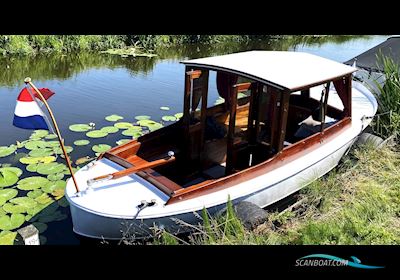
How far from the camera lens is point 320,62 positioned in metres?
5.15

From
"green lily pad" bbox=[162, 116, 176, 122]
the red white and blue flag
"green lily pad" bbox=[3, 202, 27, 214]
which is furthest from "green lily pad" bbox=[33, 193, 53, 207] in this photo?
"green lily pad" bbox=[162, 116, 176, 122]

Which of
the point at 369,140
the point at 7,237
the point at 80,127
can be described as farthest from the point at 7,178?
the point at 369,140

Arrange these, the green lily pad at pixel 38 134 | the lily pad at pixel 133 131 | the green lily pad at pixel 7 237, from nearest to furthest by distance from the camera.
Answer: the green lily pad at pixel 7 237
the green lily pad at pixel 38 134
the lily pad at pixel 133 131

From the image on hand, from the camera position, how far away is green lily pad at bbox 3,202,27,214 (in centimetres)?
460

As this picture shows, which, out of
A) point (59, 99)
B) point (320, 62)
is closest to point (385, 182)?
point (320, 62)

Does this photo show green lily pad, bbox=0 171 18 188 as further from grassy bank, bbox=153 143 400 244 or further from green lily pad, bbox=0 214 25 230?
grassy bank, bbox=153 143 400 244

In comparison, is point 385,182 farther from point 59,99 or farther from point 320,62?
point 59,99

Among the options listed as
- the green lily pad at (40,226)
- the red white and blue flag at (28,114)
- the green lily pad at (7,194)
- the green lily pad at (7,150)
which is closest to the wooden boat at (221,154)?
the green lily pad at (40,226)

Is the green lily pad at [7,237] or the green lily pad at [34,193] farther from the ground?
the green lily pad at [34,193]

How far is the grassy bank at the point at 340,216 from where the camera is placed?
354 cm

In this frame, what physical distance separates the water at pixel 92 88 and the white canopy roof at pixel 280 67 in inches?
102
